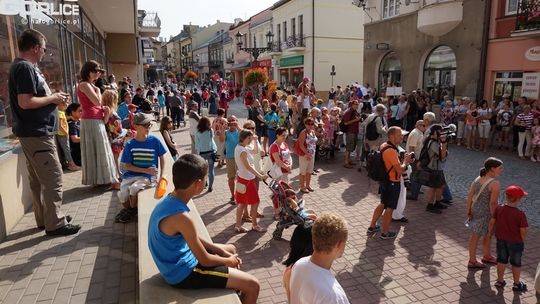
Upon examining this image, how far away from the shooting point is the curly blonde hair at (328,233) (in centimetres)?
241

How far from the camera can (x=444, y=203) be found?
23.7 ft

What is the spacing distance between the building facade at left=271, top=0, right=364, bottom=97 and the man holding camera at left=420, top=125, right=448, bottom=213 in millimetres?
23626

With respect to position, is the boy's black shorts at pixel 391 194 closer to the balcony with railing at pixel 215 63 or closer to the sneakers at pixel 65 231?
the sneakers at pixel 65 231

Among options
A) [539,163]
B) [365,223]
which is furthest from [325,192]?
→ [539,163]

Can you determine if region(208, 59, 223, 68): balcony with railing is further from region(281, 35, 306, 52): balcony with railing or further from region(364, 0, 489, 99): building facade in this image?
region(364, 0, 489, 99): building facade

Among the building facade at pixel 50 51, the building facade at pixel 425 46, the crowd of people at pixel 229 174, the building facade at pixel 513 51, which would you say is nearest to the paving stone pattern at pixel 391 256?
the crowd of people at pixel 229 174

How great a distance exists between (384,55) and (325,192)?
1515cm

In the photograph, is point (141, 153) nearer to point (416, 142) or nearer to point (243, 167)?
point (243, 167)

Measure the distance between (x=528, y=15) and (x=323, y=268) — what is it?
13609 millimetres

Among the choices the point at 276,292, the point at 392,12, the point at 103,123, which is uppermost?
the point at 392,12

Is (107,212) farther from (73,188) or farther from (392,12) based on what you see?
(392,12)

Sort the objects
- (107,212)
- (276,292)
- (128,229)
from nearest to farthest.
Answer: (276,292) < (128,229) < (107,212)

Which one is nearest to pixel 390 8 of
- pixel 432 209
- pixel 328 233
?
pixel 432 209

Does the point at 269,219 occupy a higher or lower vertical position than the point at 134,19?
lower
